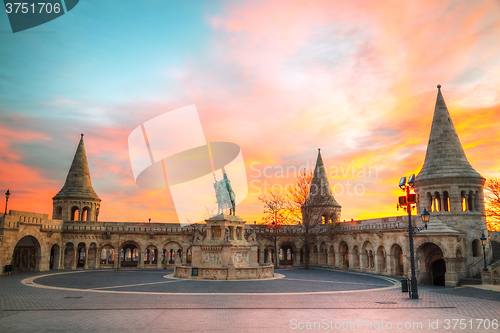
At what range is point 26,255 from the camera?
30.2 metres

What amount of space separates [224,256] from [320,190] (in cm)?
1858

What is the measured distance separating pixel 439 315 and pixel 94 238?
31820 mm

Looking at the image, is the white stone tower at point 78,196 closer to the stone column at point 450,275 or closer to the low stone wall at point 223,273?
the low stone wall at point 223,273

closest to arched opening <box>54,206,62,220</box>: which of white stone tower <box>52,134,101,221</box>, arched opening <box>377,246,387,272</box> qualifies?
white stone tower <box>52,134,101,221</box>

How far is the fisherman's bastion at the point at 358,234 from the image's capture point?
953 inches

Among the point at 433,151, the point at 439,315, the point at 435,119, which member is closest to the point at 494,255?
the point at 433,151

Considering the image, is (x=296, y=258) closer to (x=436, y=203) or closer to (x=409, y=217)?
(x=436, y=203)

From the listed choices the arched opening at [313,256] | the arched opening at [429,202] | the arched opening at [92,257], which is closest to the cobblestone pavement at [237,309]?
the arched opening at [429,202]

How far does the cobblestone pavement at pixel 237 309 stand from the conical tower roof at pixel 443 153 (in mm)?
9123

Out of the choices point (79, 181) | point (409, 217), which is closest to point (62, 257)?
point (79, 181)

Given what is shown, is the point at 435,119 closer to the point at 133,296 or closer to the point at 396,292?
the point at 396,292

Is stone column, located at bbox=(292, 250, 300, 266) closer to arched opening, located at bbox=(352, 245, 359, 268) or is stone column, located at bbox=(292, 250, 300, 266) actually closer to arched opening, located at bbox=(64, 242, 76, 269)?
arched opening, located at bbox=(352, 245, 359, 268)

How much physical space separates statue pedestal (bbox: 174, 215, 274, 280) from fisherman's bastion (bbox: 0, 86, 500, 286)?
397 mm

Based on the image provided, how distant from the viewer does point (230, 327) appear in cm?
1009
